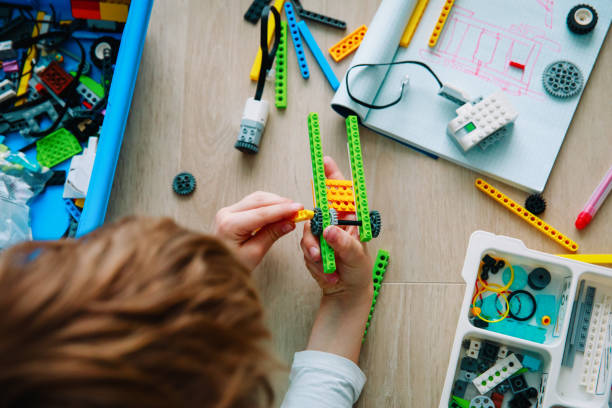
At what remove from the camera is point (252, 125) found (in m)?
0.83

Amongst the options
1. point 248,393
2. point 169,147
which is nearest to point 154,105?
point 169,147

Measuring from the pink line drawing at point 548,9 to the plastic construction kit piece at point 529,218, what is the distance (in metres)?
0.32

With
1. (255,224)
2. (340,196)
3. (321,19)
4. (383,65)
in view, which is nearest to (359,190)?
(340,196)

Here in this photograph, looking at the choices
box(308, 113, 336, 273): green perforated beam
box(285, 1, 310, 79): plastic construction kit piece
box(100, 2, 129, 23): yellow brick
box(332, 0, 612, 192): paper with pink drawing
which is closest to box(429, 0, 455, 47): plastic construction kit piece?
box(332, 0, 612, 192): paper with pink drawing

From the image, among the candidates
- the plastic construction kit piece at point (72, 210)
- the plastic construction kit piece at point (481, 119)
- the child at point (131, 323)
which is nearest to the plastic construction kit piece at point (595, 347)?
the plastic construction kit piece at point (481, 119)

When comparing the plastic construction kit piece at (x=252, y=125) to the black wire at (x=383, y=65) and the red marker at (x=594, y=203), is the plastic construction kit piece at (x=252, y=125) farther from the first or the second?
the red marker at (x=594, y=203)

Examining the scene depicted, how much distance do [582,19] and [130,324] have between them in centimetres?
91

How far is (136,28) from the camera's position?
76cm

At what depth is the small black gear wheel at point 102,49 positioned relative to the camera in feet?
2.86

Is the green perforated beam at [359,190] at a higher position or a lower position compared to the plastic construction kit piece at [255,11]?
lower

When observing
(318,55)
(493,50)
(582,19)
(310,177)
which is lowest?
(310,177)

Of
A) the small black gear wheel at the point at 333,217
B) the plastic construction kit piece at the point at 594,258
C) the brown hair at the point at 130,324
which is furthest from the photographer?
the plastic construction kit piece at the point at 594,258

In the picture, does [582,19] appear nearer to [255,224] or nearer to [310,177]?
[310,177]

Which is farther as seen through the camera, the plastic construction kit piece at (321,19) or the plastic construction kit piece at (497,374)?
the plastic construction kit piece at (321,19)
